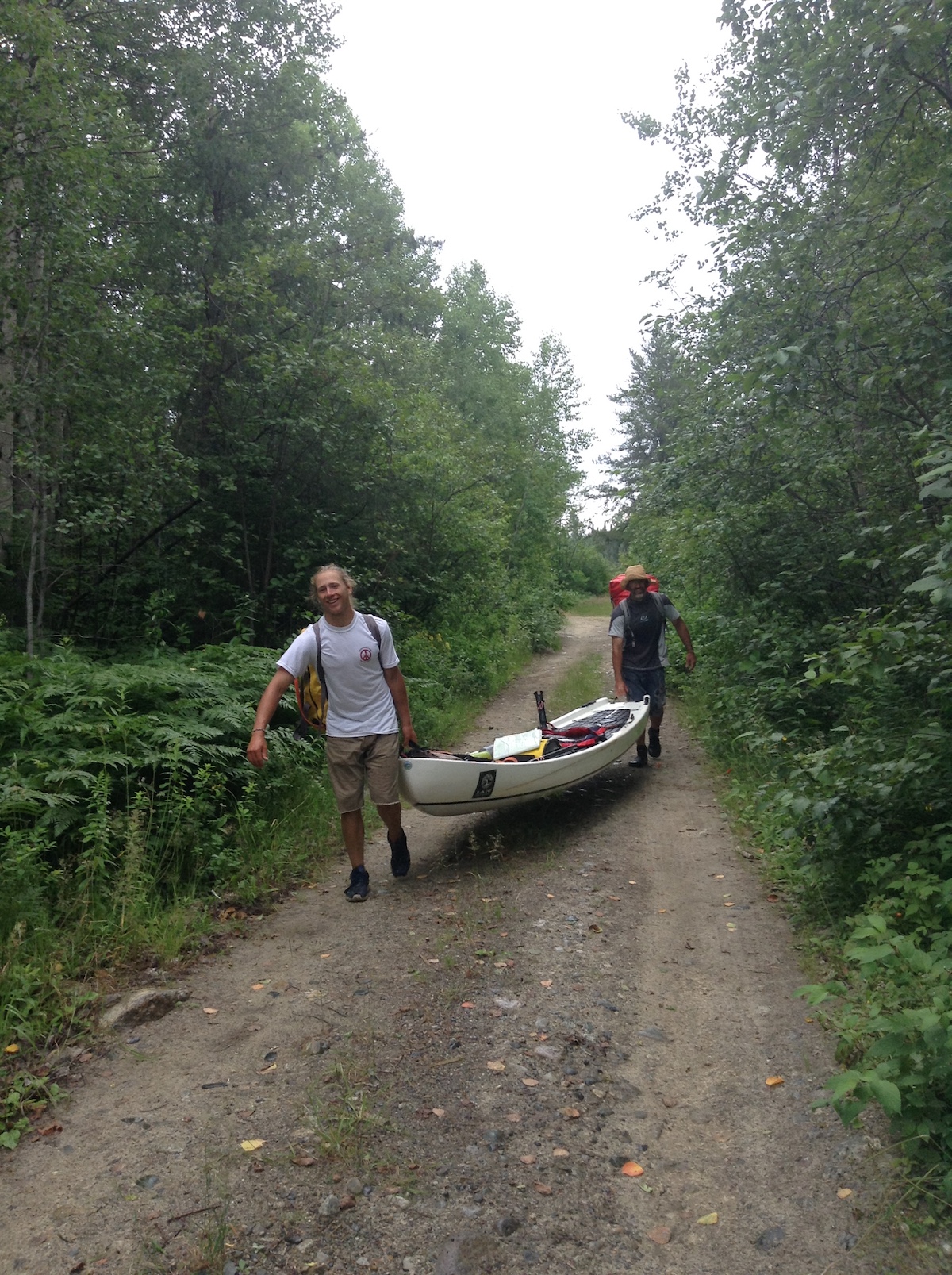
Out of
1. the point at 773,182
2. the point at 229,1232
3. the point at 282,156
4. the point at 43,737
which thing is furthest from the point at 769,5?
the point at 282,156

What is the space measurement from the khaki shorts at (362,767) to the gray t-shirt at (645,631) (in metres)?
3.90

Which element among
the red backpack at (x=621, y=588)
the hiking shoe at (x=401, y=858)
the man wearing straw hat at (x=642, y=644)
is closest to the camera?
the hiking shoe at (x=401, y=858)

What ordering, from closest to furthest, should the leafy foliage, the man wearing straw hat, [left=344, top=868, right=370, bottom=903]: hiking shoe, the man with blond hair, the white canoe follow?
the leafy foliage → the man with blond hair → [left=344, top=868, right=370, bottom=903]: hiking shoe → the white canoe → the man wearing straw hat

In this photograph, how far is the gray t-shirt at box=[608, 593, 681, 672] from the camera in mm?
9078

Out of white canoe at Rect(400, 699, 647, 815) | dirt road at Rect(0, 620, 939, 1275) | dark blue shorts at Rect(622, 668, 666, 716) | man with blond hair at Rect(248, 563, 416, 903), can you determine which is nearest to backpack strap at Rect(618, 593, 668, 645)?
dark blue shorts at Rect(622, 668, 666, 716)

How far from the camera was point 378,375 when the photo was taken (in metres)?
13.7

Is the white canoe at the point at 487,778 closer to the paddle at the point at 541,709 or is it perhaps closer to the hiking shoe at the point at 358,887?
the hiking shoe at the point at 358,887

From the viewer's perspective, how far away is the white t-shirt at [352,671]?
18.0 feet

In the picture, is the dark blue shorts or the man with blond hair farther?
the dark blue shorts

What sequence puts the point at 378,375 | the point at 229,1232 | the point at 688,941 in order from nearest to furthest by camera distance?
the point at 229,1232
the point at 688,941
the point at 378,375

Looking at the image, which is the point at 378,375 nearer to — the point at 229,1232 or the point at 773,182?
the point at 773,182

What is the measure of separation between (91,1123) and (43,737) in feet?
9.32

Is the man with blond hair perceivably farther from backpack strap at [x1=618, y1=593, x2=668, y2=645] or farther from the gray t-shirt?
backpack strap at [x1=618, y1=593, x2=668, y2=645]

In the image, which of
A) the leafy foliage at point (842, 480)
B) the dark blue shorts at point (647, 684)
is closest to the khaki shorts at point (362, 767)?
the leafy foliage at point (842, 480)
